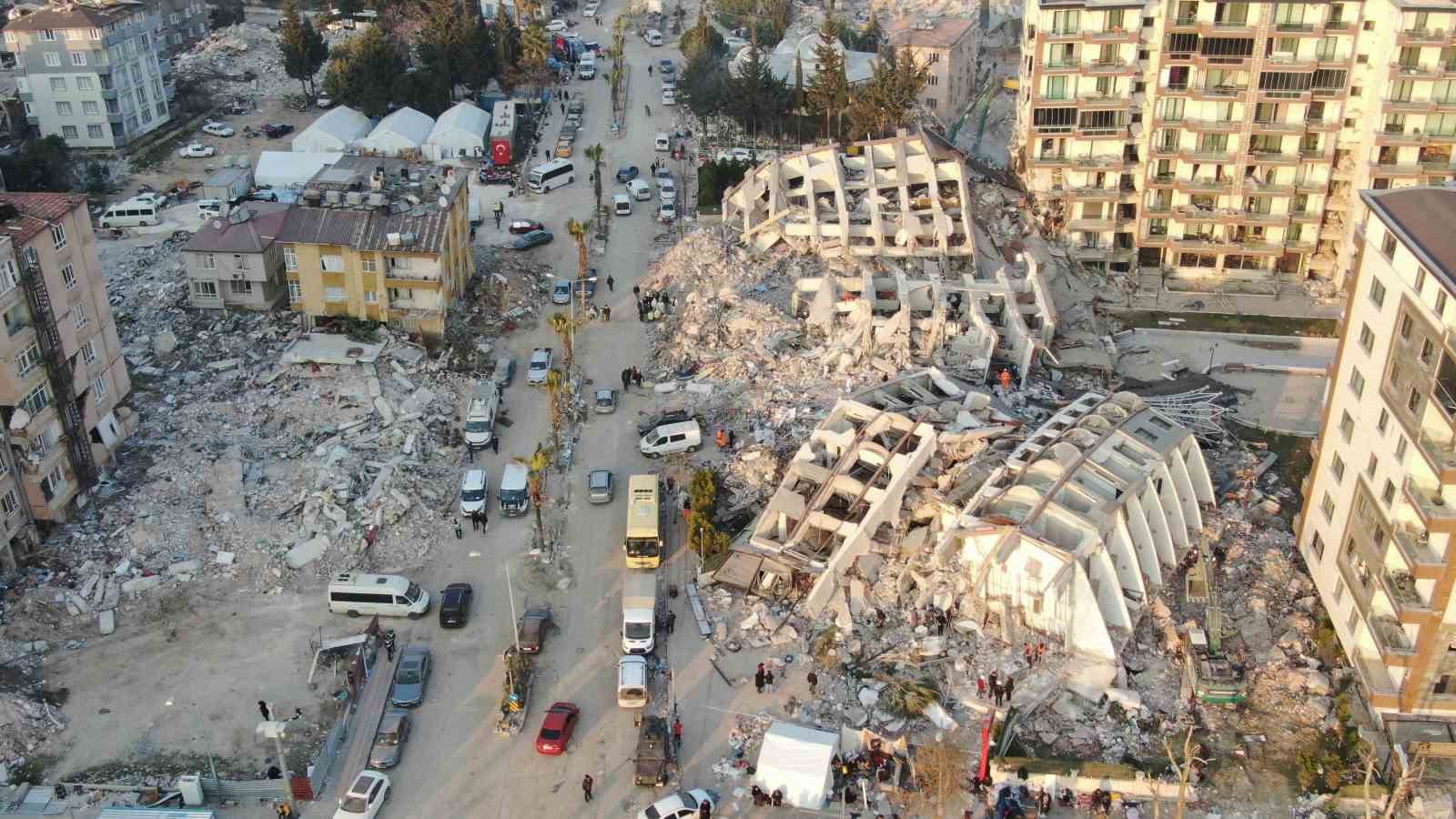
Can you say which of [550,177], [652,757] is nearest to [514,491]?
[652,757]

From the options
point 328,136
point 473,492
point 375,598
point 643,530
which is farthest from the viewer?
point 328,136

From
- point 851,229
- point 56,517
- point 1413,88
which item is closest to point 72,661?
point 56,517

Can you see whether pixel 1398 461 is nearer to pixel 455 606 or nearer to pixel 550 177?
pixel 455 606

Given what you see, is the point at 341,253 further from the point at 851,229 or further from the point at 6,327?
the point at 851,229

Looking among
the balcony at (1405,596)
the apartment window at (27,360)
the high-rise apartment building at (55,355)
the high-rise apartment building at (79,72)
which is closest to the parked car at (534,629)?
the high-rise apartment building at (55,355)

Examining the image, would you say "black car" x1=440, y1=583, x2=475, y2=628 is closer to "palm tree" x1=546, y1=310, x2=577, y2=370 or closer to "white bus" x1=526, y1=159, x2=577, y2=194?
"palm tree" x1=546, y1=310, x2=577, y2=370

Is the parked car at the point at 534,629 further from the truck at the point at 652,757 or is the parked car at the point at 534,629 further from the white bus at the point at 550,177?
the white bus at the point at 550,177

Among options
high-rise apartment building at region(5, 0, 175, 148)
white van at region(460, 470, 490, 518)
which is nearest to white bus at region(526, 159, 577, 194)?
high-rise apartment building at region(5, 0, 175, 148)
